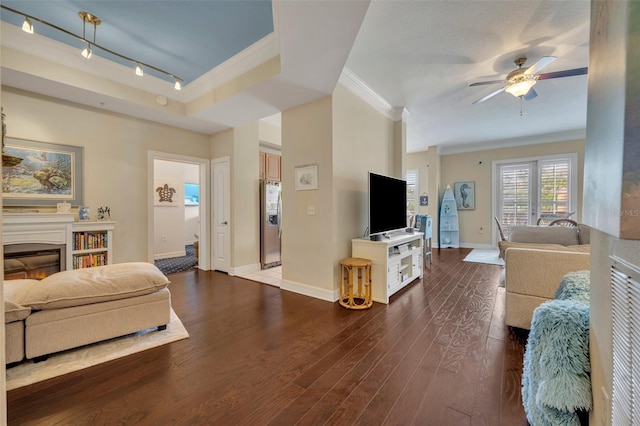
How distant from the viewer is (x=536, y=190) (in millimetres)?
6449

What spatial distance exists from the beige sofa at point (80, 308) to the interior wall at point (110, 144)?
190 centimetres

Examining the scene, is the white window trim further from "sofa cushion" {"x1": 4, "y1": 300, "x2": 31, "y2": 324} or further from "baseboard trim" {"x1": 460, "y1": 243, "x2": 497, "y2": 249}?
"sofa cushion" {"x1": 4, "y1": 300, "x2": 31, "y2": 324}

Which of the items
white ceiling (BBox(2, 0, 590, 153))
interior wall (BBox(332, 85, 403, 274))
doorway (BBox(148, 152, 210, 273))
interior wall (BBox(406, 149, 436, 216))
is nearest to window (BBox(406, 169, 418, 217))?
interior wall (BBox(406, 149, 436, 216))

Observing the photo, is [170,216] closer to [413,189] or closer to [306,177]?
[306,177]

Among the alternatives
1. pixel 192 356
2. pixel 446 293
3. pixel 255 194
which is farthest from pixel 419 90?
pixel 192 356

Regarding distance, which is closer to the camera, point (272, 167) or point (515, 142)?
point (272, 167)

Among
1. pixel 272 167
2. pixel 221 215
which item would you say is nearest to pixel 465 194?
pixel 272 167

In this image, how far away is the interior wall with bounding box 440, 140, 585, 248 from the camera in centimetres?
673

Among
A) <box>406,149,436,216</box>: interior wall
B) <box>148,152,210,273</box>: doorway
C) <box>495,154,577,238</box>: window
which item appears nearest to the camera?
<box>148,152,210,273</box>: doorway

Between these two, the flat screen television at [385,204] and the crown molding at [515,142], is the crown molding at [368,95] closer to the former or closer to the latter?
the flat screen television at [385,204]

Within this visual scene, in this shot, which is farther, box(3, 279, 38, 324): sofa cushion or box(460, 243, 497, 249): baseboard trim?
box(460, 243, 497, 249): baseboard trim

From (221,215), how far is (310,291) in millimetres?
2373

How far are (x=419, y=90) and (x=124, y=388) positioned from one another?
452 centimetres

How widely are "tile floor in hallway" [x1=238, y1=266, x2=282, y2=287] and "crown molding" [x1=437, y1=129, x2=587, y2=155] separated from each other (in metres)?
5.62
